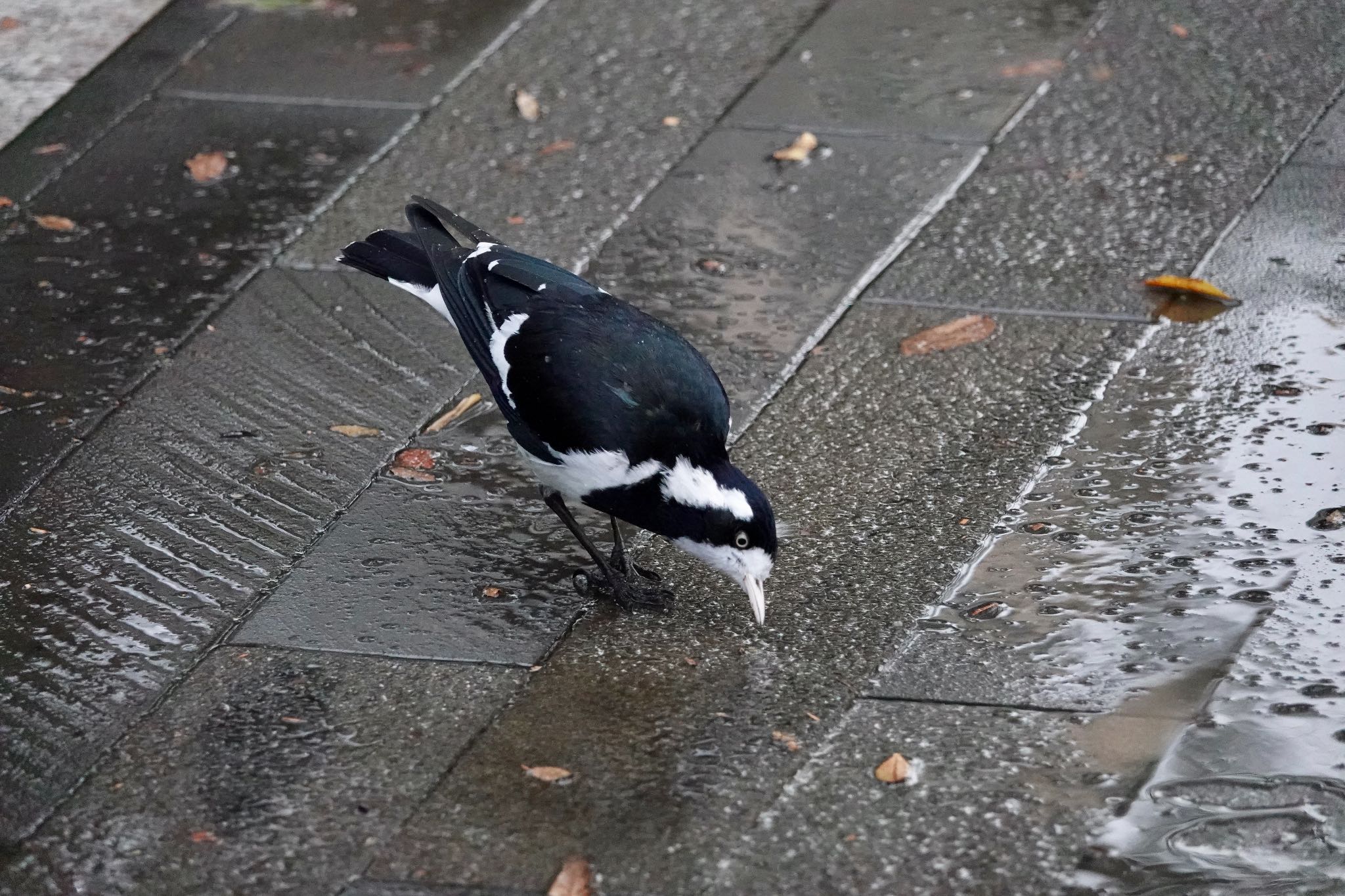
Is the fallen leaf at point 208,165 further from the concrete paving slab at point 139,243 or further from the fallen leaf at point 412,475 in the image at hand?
the fallen leaf at point 412,475

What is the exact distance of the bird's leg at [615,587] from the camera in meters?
4.21

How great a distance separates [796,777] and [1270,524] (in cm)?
160

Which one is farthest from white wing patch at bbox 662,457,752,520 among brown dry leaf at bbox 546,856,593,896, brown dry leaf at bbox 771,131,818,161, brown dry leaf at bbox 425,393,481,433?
brown dry leaf at bbox 771,131,818,161

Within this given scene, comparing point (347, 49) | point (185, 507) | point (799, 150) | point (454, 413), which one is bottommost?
point (185, 507)

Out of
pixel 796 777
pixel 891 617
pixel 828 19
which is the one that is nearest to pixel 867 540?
pixel 891 617

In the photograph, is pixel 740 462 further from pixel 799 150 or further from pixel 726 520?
pixel 799 150

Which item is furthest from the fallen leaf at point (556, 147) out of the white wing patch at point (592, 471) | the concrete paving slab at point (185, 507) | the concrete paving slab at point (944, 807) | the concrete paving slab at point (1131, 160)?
the concrete paving slab at point (944, 807)

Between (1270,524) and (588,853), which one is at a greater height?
(1270,524)

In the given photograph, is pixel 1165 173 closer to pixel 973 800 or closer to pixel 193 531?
pixel 973 800

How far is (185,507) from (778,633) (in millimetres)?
1805

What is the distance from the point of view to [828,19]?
7.32 meters

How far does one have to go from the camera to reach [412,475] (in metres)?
4.81

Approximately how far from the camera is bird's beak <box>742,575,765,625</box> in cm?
387

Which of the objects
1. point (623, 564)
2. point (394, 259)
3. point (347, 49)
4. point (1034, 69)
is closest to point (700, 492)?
point (623, 564)
